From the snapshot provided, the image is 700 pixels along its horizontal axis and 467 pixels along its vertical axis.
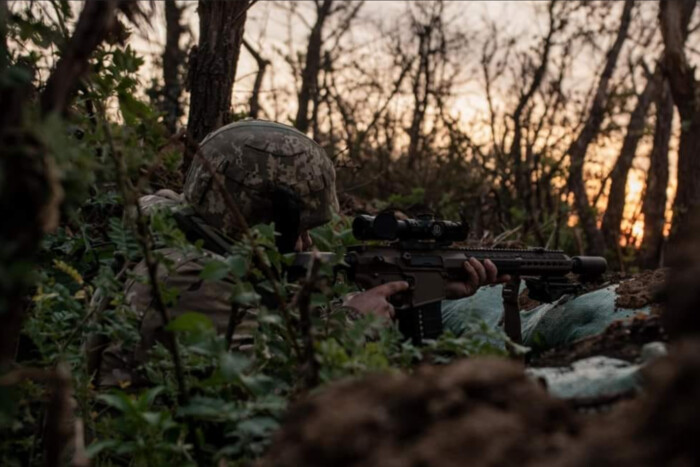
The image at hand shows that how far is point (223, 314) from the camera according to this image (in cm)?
355

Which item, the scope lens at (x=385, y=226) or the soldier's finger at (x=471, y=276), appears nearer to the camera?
the scope lens at (x=385, y=226)

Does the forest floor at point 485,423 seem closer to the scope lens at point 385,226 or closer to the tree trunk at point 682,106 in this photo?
the scope lens at point 385,226

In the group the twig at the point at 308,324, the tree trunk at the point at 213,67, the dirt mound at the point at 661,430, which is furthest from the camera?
the tree trunk at the point at 213,67

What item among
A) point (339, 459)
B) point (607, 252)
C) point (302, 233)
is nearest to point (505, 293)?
point (302, 233)

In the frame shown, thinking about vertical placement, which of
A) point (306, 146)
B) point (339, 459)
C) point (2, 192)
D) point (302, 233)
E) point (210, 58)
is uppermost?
point (210, 58)

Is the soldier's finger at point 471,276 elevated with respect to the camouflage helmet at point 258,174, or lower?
lower

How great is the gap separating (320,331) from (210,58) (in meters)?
3.57

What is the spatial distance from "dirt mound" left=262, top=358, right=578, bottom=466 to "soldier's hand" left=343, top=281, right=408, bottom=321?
2.05 meters

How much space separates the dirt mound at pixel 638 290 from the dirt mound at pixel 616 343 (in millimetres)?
1688

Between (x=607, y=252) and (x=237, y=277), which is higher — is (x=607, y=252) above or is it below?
above

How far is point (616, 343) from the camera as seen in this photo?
7.00ft

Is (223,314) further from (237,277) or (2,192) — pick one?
(2,192)

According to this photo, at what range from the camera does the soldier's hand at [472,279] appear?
4.13m

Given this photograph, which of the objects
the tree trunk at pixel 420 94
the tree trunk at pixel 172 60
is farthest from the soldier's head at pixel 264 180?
the tree trunk at pixel 420 94
